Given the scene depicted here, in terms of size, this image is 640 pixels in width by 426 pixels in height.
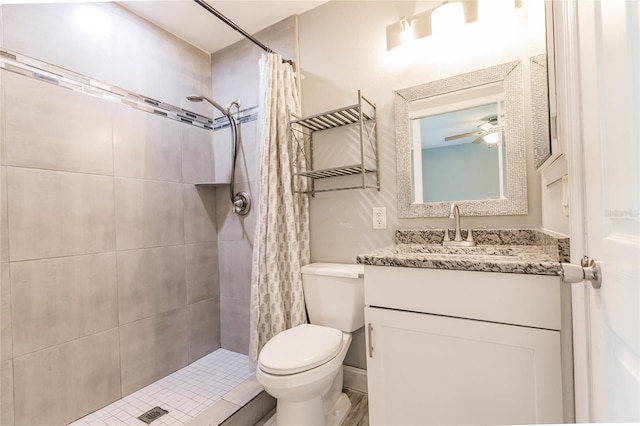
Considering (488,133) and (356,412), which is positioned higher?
(488,133)

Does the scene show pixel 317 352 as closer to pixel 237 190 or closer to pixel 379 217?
pixel 379 217

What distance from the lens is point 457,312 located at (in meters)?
0.98

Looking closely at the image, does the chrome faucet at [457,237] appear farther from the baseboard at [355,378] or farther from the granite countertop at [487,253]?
the baseboard at [355,378]

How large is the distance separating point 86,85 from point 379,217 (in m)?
1.78

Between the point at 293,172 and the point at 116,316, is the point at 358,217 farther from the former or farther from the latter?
the point at 116,316

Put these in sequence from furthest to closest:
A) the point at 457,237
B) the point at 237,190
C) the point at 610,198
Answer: the point at 237,190 < the point at 457,237 < the point at 610,198

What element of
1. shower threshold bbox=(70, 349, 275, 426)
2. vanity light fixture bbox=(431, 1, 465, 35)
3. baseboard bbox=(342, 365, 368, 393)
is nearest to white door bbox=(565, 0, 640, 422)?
vanity light fixture bbox=(431, 1, 465, 35)

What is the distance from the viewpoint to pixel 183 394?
5.28 ft

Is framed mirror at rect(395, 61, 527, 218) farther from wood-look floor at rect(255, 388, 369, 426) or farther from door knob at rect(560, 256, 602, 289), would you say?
wood-look floor at rect(255, 388, 369, 426)

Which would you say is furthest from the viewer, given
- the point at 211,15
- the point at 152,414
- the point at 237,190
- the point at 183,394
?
the point at 237,190

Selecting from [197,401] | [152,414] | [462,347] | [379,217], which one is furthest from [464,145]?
[152,414]

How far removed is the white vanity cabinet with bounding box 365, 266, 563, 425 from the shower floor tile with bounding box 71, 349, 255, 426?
36.6 inches

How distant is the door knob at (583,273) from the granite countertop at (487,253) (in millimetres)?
318

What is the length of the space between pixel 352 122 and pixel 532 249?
1.12 meters
